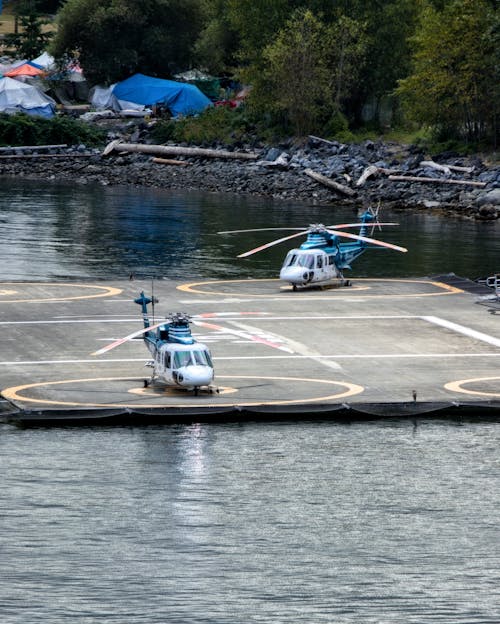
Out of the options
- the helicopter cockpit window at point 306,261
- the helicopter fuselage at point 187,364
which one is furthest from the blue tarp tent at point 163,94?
the helicopter fuselage at point 187,364

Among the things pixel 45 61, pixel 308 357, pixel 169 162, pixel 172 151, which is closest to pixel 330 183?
pixel 169 162

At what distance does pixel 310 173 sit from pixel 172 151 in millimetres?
22624

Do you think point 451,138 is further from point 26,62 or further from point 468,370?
point 468,370

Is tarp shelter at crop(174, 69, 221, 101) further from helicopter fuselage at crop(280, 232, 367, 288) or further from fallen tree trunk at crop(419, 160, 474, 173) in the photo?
helicopter fuselage at crop(280, 232, 367, 288)

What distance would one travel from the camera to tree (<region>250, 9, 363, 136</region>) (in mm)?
162375

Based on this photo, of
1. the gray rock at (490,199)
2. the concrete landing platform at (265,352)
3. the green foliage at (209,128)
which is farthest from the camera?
the green foliage at (209,128)

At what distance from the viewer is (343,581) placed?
44.3 meters

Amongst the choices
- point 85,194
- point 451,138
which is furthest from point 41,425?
point 451,138

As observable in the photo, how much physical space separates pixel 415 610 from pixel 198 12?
160954 mm

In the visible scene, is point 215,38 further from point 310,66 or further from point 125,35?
point 310,66

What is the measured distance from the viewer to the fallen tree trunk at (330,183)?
144 meters

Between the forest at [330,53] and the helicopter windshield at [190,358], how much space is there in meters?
89.3

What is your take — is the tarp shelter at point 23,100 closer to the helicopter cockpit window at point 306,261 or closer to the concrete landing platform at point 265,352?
the concrete landing platform at point 265,352

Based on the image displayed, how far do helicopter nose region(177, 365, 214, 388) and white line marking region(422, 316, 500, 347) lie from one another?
18.8 meters
